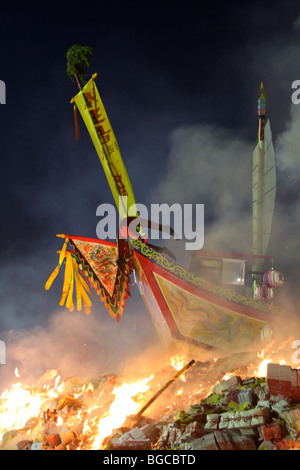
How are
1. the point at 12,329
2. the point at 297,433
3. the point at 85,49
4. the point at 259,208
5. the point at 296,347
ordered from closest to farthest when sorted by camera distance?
the point at 297,433 < the point at 296,347 < the point at 85,49 < the point at 259,208 < the point at 12,329

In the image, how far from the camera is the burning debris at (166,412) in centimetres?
470

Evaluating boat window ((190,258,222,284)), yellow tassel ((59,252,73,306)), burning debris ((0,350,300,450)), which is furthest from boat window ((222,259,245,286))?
yellow tassel ((59,252,73,306))

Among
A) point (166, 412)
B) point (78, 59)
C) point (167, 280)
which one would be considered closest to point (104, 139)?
point (78, 59)

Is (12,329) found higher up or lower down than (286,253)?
lower down

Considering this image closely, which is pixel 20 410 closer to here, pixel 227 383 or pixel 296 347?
pixel 227 383

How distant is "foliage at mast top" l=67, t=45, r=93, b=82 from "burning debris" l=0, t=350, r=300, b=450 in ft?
29.8

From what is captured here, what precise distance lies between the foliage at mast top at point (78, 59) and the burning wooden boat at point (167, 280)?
43 centimetres

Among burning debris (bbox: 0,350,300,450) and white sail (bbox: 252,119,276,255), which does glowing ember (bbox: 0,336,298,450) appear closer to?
burning debris (bbox: 0,350,300,450)

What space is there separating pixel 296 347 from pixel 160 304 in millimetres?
3955

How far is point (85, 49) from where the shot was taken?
895cm

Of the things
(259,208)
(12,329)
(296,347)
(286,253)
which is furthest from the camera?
(12,329)

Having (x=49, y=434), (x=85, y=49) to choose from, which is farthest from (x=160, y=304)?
(x=85, y=49)

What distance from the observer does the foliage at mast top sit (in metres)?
8.90

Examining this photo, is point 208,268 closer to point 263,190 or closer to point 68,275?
point 263,190
